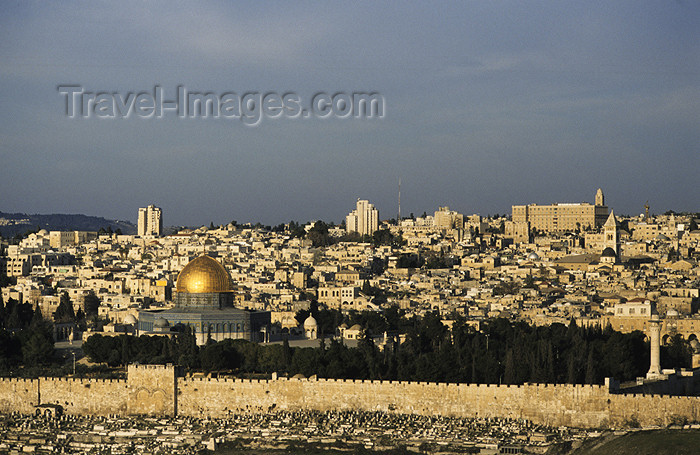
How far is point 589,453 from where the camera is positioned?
1356 inches

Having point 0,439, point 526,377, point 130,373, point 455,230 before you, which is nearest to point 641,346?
point 526,377

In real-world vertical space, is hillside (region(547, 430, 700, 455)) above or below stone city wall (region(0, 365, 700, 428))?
below

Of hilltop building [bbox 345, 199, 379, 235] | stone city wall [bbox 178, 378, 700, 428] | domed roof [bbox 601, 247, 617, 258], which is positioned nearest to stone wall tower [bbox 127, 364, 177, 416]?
stone city wall [bbox 178, 378, 700, 428]

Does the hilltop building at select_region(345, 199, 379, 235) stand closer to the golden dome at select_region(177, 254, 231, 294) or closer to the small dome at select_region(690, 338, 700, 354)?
the golden dome at select_region(177, 254, 231, 294)

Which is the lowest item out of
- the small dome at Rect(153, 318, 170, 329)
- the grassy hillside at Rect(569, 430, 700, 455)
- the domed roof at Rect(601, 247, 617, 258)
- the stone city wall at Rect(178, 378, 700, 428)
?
the grassy hillside at Rect(569, 430, 700, 455)

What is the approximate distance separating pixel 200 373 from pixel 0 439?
8.69 m

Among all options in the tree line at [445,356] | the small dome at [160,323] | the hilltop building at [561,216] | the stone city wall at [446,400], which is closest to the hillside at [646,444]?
the stone city wall at [446,400]

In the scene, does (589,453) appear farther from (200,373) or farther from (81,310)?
(81,310)

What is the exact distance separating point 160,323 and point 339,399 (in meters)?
16.1

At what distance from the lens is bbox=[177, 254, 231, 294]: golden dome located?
2276 inches

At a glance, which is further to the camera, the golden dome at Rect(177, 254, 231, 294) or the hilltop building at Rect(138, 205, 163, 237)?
the hilltop building at Rect(138, 205, 163, 237)

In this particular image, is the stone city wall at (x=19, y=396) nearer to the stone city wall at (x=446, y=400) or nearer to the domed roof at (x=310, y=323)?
the stone city wall at (x=446, y=400)

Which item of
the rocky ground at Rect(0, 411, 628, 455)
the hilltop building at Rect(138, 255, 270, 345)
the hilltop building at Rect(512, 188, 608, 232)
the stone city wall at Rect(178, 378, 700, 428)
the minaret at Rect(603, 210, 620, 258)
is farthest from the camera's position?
the hilltop building at Rect(512, 188, 608, 232)

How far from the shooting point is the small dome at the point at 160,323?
5532cm
